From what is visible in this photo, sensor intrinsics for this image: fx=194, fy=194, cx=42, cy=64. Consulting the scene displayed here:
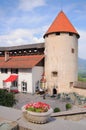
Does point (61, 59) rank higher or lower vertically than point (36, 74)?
higher

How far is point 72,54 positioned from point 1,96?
18504 millimetres

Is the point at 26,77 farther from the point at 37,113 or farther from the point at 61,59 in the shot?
the point at 37,113

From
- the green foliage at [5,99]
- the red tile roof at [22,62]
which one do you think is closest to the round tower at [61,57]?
the red tile roof at [22,62]

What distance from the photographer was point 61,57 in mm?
31484

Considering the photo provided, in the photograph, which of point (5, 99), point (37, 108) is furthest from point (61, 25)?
point (37, 108)

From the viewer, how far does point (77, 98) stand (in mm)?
29594

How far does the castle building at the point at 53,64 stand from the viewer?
3151 centimetres

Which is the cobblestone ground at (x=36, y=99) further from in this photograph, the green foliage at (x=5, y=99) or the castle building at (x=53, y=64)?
the green foliage at (x=5, y=99)

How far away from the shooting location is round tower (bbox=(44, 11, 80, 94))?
3145cm

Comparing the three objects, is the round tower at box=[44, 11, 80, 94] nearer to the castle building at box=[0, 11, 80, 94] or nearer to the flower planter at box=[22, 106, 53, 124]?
the castle building at box=[0, 11, 80, 94]

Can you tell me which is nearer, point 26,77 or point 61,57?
point 61,57

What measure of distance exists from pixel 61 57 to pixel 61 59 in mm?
327

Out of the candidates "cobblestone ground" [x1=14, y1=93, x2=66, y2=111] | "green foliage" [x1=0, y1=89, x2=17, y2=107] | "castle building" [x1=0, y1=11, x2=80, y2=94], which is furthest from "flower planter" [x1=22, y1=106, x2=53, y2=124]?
"castle building" [x1=0, y1=11, x2=80, y2=94]

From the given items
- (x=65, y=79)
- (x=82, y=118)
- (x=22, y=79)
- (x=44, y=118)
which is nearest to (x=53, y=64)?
(x=65, y=79)
